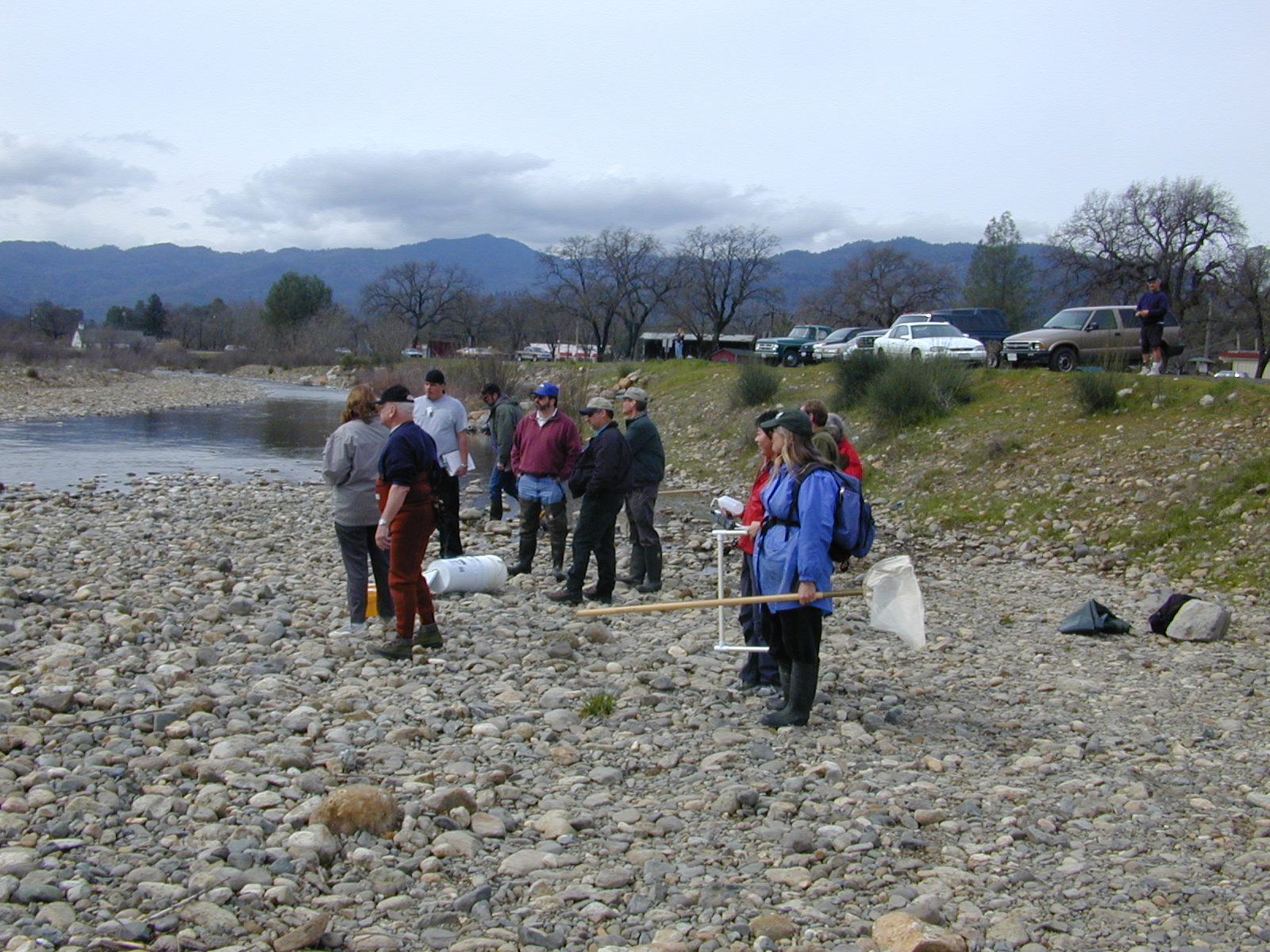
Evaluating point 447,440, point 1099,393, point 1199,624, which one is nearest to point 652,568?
point 447,440

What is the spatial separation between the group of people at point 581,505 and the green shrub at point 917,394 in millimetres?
10894

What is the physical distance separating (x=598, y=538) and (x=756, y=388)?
744 inches

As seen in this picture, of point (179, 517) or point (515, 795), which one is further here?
point (179, 517)

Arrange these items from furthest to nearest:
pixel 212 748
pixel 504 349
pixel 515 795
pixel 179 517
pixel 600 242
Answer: pixel 504 349
pixel 600 242
pixel 179 517
pixel 212 748
pixel 515 795

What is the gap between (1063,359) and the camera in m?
22.4

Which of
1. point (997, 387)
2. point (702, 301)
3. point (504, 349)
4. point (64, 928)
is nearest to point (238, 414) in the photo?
point (997, 387)

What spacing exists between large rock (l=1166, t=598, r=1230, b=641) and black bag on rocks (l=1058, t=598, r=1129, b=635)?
400 millimetres

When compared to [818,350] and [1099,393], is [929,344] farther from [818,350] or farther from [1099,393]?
[818,350]

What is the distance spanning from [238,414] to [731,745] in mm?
41271

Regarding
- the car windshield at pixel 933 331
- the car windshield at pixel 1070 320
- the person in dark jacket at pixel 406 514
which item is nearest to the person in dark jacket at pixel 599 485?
the person in dark jacket at pixel 406 514

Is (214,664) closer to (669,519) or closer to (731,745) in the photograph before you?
(731,745)

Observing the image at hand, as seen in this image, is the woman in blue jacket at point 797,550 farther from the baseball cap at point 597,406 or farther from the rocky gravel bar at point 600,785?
the baseball cap at point 597,406

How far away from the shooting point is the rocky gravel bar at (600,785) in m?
3.91

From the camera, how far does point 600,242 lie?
7812cm
